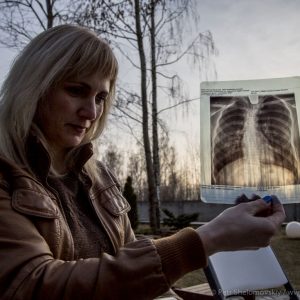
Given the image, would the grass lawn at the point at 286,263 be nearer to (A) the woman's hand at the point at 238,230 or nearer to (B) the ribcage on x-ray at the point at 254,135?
(B) the ribcage on x-ray at the point at 254,135

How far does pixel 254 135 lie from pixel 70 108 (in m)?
0.94

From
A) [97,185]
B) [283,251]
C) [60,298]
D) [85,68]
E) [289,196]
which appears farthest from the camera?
[283,251]

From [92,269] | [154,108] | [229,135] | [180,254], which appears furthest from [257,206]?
[154,108]

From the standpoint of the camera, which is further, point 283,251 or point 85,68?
point 283,251

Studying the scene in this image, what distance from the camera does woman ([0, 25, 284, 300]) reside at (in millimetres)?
820

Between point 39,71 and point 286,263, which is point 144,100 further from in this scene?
point 39,71

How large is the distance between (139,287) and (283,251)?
9.06 m

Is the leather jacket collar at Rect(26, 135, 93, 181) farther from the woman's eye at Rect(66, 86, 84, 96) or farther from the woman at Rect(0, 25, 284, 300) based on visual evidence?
the woman's eye at Rect(66, 86, 84, 96)

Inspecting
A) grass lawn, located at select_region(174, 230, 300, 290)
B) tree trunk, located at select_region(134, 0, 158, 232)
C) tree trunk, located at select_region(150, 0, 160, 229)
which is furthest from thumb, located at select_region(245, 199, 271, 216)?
tree trunk, located at select_region(150, 0, 160, 229)

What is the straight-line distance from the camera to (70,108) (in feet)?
3.84

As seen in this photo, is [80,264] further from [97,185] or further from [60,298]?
[97,185]

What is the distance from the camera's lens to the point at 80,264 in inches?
33.1

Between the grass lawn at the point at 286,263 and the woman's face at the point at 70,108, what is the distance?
4410 millimetres

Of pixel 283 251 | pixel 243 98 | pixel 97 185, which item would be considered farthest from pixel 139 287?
pixel 283 251
